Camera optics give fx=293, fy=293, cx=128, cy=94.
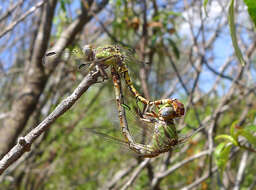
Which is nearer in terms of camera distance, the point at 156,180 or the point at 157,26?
the point at 156,180

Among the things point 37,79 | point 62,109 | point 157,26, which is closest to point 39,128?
point 62,109

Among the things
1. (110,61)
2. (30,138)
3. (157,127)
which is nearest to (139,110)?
(157,127)

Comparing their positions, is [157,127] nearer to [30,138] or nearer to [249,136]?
[30,138]

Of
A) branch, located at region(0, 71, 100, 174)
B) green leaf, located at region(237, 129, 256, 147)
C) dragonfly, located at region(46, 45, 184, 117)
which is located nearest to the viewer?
branch, located at region(0, 71, 100, 174)

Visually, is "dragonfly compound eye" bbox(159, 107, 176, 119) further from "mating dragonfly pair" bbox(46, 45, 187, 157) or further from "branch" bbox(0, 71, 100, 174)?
"branch" bbox(0, 71, 100, 174)

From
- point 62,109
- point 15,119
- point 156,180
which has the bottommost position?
point 156,180

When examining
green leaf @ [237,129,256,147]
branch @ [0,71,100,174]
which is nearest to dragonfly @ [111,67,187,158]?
branch @ [0,71,100,174]

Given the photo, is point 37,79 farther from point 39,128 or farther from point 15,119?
point 39,128
